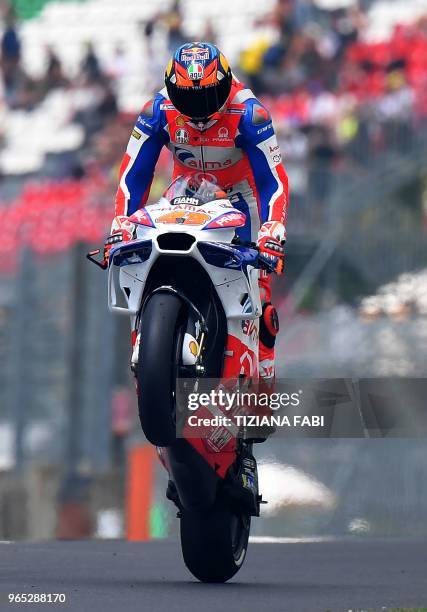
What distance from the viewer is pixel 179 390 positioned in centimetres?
524

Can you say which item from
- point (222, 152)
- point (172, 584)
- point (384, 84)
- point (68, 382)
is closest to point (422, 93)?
point (384, 84)

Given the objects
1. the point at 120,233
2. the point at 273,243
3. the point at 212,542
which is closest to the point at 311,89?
the point at 273,243

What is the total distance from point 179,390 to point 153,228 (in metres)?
0.70

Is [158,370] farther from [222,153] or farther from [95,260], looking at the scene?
[222,153]

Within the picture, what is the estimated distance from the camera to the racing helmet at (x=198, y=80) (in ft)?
19.1

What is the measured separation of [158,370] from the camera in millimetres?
5098

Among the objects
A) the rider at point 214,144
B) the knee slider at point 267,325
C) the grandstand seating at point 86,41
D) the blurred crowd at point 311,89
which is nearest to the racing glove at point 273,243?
the rider at point 214,144

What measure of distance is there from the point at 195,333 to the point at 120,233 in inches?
25.1

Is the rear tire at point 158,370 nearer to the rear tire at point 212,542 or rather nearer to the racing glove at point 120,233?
the racing glove at point 120,233

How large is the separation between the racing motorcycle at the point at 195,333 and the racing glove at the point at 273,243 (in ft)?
0.16

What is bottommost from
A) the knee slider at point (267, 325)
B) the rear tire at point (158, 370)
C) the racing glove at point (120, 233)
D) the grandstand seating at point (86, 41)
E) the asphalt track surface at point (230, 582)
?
the asphalt track surface at point (230, 582)

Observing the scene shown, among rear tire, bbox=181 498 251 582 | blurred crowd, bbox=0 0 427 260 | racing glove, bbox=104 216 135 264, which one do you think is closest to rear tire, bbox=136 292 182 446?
racing glove, bbox=104 216 135 264

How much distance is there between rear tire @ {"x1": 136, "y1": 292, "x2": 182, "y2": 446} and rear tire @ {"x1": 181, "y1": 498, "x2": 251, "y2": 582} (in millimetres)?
659

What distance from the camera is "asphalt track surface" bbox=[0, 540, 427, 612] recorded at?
4.97 m
